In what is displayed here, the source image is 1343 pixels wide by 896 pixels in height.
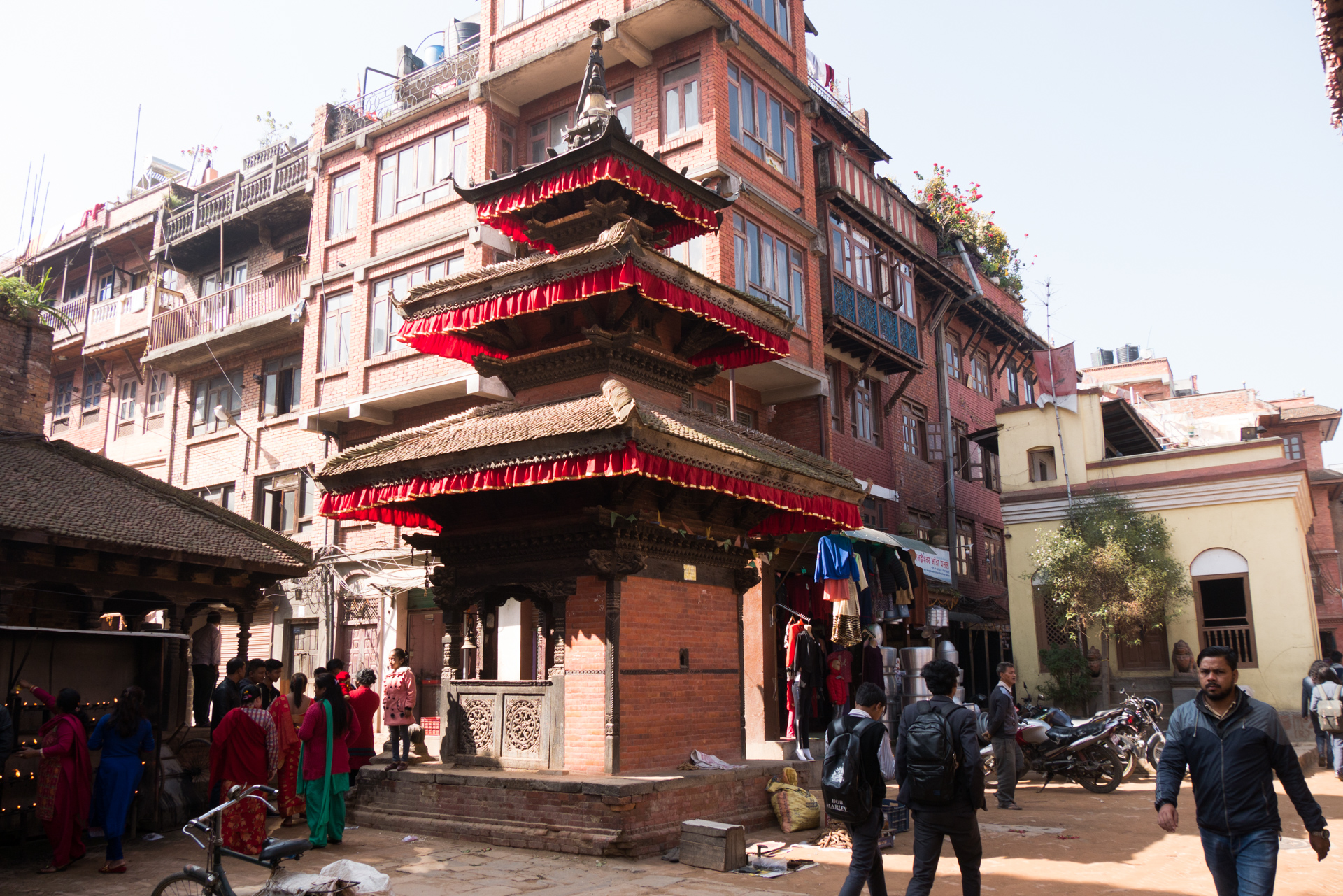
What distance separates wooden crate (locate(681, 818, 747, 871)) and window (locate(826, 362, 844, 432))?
14.4m

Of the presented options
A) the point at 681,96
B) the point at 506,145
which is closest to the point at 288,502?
the point at 506,145

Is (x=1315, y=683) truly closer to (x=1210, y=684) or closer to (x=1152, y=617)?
(x=1152, y=617)

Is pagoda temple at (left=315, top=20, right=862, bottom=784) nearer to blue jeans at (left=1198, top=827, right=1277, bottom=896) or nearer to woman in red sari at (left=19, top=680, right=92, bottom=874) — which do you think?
woman in red sari at (left=19, top=680, right=92, bottom=874)

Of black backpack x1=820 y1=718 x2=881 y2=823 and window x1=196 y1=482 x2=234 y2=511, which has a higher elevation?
window x1=196 y1=482 x2=234 y2=511

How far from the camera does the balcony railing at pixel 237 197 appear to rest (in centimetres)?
2548

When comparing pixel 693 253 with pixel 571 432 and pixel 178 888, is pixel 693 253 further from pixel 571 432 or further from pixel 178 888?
pixel 178 888

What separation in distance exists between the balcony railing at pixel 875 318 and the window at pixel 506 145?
7.68 metres

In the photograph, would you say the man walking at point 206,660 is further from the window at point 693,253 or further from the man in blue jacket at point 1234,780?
the man in blue jacket at point 1234,780

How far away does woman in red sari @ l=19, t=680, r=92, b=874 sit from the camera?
29.7ft

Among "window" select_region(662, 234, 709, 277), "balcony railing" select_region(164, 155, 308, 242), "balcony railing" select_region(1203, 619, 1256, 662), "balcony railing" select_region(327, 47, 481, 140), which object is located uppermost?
"balcony railing" select_region(327, 47, 481, 140)

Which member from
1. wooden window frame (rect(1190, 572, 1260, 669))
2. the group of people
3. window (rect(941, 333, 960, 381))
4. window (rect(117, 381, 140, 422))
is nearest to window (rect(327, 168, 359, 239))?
window (rect(117, 381, 140, 422))

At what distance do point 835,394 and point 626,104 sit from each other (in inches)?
319

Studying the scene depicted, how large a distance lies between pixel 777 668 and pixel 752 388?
6.19m

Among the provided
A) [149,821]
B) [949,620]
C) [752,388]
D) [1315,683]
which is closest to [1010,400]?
[949,620]
